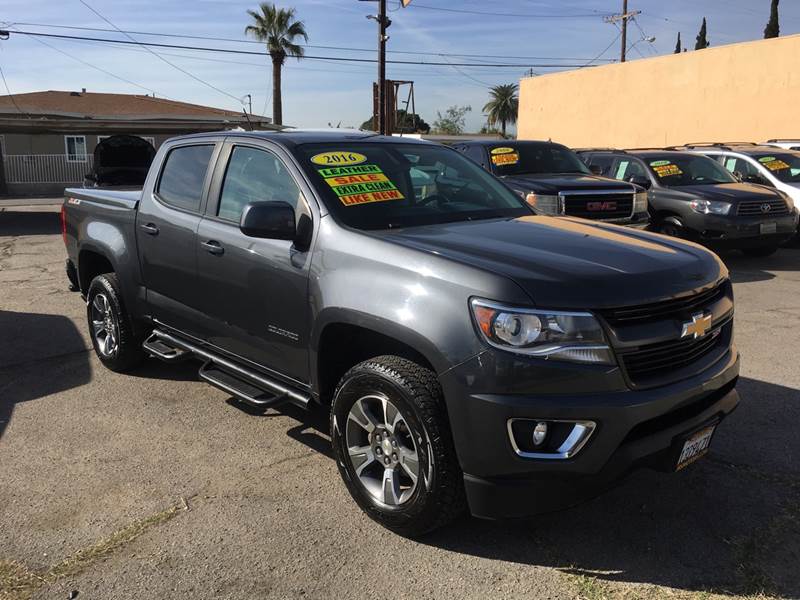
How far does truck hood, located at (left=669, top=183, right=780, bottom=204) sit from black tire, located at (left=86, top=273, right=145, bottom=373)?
829cm

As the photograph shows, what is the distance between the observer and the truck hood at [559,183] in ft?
30.1

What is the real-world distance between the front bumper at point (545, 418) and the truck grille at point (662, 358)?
7 centimetres

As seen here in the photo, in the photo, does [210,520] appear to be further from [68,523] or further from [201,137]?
[201,137]

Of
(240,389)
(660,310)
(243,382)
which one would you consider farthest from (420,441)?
(243,382)

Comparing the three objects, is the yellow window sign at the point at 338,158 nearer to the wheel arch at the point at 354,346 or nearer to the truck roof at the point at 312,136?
the truck roof at the point at 312,136

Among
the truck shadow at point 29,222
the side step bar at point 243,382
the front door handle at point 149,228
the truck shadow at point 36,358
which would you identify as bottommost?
the truck shadow at point 36,358

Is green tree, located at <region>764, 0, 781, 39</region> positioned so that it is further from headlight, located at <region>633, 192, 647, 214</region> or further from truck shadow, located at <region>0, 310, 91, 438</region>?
truck shadow, located at <region>0, 310, 91, 438</region>

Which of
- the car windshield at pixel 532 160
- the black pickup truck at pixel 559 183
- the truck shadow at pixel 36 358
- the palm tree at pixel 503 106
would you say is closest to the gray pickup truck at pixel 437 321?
the truck shadow at pixel 36 358

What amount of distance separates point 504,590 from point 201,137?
11.3 ft

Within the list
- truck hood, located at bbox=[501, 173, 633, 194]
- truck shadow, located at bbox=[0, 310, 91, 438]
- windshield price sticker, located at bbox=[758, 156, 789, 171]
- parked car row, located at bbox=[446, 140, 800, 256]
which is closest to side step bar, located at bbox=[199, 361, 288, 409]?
truck shadow, located at bbox=[0, 310, 91, 438]

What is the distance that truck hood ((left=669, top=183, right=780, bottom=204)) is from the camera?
10.1m

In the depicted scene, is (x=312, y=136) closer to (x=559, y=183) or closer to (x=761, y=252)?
(x=559, y=183)

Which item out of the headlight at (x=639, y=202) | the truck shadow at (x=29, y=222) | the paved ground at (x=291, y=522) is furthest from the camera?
the truck shadow at (x=29, y=222)

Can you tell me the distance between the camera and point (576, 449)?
2660 mm
